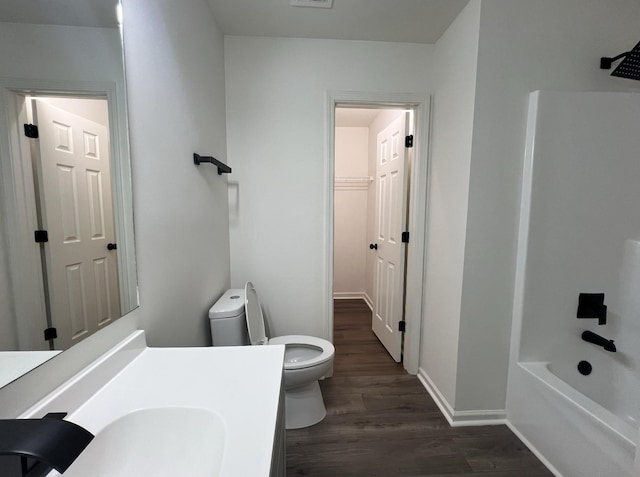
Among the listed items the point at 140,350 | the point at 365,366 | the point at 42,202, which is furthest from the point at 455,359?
the point at 42,202

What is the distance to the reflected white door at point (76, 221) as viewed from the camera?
0.62 meters

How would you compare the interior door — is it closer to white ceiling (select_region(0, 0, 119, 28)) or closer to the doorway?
the doorway

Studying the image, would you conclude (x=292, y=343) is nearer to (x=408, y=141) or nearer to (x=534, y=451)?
(x=534, y=451)

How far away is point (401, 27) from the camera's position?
1.76m

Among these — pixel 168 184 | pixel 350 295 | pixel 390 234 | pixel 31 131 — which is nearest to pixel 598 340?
pixel 390 234

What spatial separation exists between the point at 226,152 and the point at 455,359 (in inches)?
78.8

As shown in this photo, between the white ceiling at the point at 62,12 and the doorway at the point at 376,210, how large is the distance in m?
1.58

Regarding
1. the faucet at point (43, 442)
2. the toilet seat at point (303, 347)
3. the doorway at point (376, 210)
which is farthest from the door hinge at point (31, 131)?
the doorway at point (376, 210)

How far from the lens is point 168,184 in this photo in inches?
45.1

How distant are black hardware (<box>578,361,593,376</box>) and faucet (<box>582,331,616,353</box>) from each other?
127 millimetres

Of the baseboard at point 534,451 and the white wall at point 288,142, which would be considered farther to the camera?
the white wall at point 288,142

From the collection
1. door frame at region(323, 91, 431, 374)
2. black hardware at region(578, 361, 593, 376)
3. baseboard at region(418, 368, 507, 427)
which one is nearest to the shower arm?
door frame at region(323, 91, 431, 374)

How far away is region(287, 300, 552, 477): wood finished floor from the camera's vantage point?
138cm

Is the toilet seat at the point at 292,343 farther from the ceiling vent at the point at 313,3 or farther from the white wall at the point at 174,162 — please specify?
the ceiling vent at the point at 313,3
